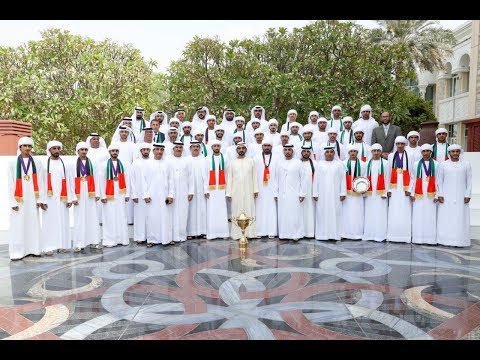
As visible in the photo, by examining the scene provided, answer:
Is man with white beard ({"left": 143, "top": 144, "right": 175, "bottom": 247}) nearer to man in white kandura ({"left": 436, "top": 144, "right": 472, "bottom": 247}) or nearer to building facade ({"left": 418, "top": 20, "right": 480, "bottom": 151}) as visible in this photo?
man in white kandura ({"left": 436, "top": 144, "right": 472, "bottom": 247})

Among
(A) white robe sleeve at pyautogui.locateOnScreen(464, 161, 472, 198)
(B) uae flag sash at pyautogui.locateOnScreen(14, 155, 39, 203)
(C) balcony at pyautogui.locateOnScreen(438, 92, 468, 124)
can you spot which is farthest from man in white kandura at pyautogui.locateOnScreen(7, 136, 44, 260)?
(C) balcony at pyautogui.locateOnScreen(438, 92, 468, 124)

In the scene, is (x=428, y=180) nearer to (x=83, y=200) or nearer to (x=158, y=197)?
(x=158, y=197)

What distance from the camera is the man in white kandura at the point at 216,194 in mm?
8516

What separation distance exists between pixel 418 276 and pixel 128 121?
701 centimetres

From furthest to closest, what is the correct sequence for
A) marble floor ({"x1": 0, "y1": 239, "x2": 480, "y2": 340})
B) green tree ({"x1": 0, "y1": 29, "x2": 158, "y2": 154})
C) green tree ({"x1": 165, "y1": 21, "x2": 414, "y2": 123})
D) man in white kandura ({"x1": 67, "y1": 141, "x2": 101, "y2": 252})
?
green tree ({"x1": 0, "y1": 29, "x2": 158, "y2": 154}) < green tree ({"x1": 165, "y1": 21, "x2": 414, "y2": 123}) < man in white kandura ({"x1": 67, "y1": 141, "x2": 101, "y2": 252}) < marble floor ({"x1": 0, "y1": 239, "x2": 480, "y2": 340})

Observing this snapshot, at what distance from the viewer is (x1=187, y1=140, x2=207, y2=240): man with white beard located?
28.4ft

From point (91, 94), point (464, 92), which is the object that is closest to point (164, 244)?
point (91, 94)

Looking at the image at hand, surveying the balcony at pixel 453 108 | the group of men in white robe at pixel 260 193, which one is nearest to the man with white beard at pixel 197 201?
the group of men in white robe at pixel 260 193

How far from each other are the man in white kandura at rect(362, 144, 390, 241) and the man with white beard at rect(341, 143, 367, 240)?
11 cm

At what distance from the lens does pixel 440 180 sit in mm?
8102

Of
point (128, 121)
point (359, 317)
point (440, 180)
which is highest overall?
point (128, 121)

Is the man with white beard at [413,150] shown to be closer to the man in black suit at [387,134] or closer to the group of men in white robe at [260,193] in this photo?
the group of men in white robe at [260,193]

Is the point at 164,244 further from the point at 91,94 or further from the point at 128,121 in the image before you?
the point at 91,94

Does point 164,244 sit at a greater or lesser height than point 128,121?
lesser
